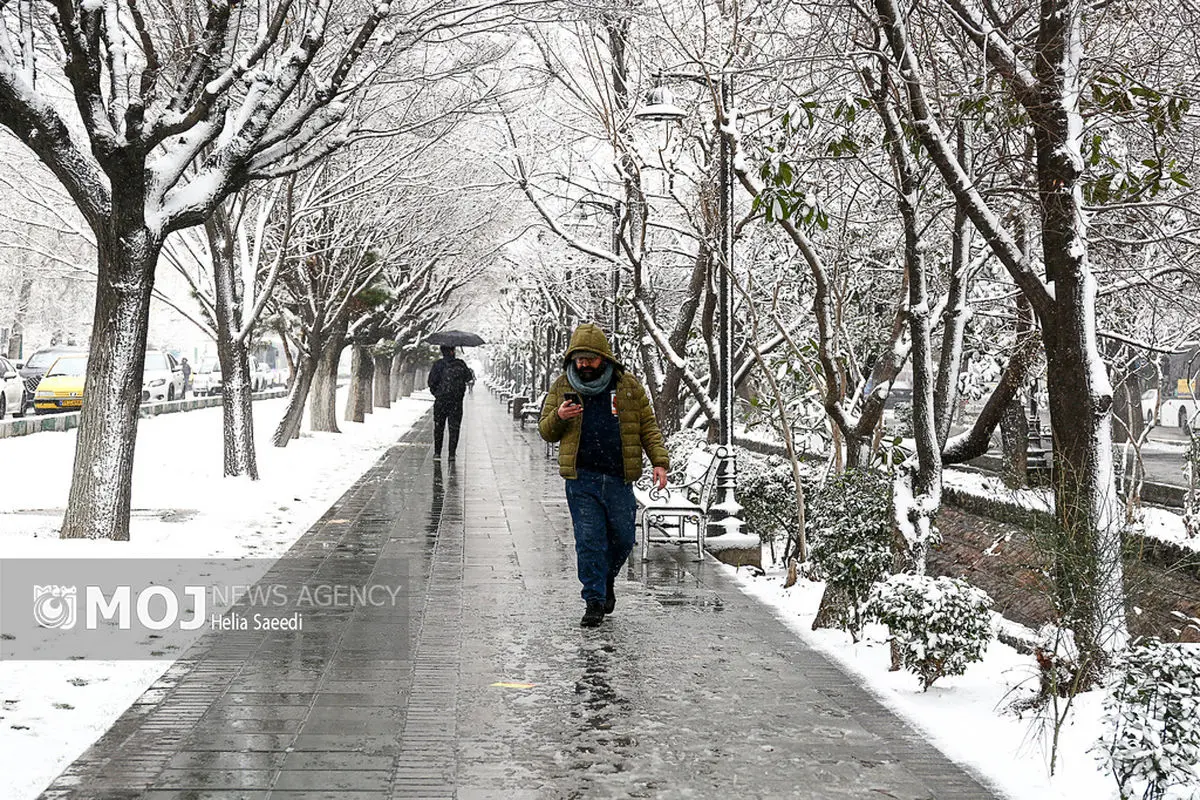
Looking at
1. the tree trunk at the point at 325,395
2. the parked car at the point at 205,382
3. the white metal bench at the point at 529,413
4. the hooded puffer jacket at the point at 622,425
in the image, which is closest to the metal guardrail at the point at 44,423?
the tree trunk at the point at 325,395

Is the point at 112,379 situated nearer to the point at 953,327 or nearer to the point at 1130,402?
the point at 953,327

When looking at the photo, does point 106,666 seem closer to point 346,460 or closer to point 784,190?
point 784,190

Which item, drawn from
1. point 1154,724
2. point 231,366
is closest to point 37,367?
point 231,366

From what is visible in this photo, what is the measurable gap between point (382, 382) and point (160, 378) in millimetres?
9315

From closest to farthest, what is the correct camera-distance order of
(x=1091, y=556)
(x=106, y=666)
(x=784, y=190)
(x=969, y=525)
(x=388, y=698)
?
(x=1091, y=556), (x=388, y=698), (x=106, y=666), (x=784, y=190), (x=969, y=525)

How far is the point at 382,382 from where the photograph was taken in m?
50.5

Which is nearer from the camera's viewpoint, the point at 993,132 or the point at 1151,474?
the point at 993,132

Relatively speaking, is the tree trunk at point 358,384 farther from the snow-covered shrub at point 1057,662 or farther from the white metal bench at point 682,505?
the snow-covered shrub at point 1057,662

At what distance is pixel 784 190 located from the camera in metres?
8.25

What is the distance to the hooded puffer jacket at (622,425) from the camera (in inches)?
328

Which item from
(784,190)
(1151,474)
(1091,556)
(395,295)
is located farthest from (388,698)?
(395,295)

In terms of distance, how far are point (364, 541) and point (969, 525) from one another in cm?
884

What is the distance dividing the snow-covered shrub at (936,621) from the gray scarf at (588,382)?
2344mm

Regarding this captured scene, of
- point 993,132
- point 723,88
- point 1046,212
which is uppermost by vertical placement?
point 723,88
